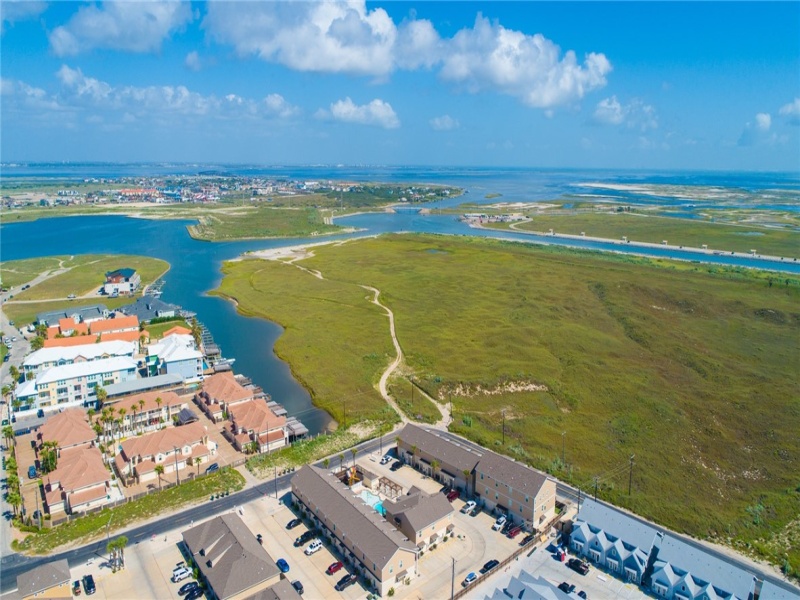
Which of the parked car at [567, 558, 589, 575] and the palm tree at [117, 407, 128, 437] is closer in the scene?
the parked car at [567, 558, 589, 575]

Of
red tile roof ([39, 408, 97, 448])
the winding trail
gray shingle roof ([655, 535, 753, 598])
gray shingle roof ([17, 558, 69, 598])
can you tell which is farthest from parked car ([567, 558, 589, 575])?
red tile roof ([39, 408, 97, 448])

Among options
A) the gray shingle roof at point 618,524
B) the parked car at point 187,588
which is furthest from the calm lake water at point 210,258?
the gray shingle roof at point 618,524

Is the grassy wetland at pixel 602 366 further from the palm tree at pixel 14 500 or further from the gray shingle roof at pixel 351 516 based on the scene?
the palm tree at pixel 14 500

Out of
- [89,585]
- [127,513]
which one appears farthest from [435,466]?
[89,585]

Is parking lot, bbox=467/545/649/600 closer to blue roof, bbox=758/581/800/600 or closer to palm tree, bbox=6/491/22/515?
blue roof, bbox=758/581/800/600

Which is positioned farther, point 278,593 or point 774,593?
point 774,593

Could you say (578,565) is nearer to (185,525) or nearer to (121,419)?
(185,525)

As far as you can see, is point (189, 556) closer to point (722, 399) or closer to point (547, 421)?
point (547, 421)
